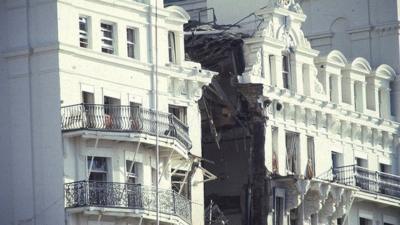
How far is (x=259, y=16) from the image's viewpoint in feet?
376

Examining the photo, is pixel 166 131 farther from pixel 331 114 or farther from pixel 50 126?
pixel 331 114

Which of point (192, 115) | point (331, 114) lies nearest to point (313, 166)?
point (331, 114)

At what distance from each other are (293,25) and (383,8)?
942 cm

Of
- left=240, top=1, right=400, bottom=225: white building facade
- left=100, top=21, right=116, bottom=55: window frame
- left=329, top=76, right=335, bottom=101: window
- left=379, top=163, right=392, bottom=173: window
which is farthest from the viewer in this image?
left=379, top=163, right=392, bottom=173: window

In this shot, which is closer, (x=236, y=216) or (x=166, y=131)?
(x=166, y=131)

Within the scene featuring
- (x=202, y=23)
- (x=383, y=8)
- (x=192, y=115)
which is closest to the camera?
(x=192, y=115)

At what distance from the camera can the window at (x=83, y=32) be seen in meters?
100

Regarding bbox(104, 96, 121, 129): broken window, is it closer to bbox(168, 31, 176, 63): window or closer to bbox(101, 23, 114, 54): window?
bbox(101, 23, 114, 54): window

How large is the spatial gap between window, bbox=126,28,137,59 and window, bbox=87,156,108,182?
18.1ft

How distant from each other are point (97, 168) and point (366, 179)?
23.1 meters

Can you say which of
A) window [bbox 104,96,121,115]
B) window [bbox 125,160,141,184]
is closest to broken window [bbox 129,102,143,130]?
window [bbox 104,96,121,115]

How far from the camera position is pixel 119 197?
99.5 meters

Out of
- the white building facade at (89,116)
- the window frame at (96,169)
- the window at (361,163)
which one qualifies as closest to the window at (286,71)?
the window at (361,163)

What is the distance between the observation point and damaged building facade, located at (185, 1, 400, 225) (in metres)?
111
